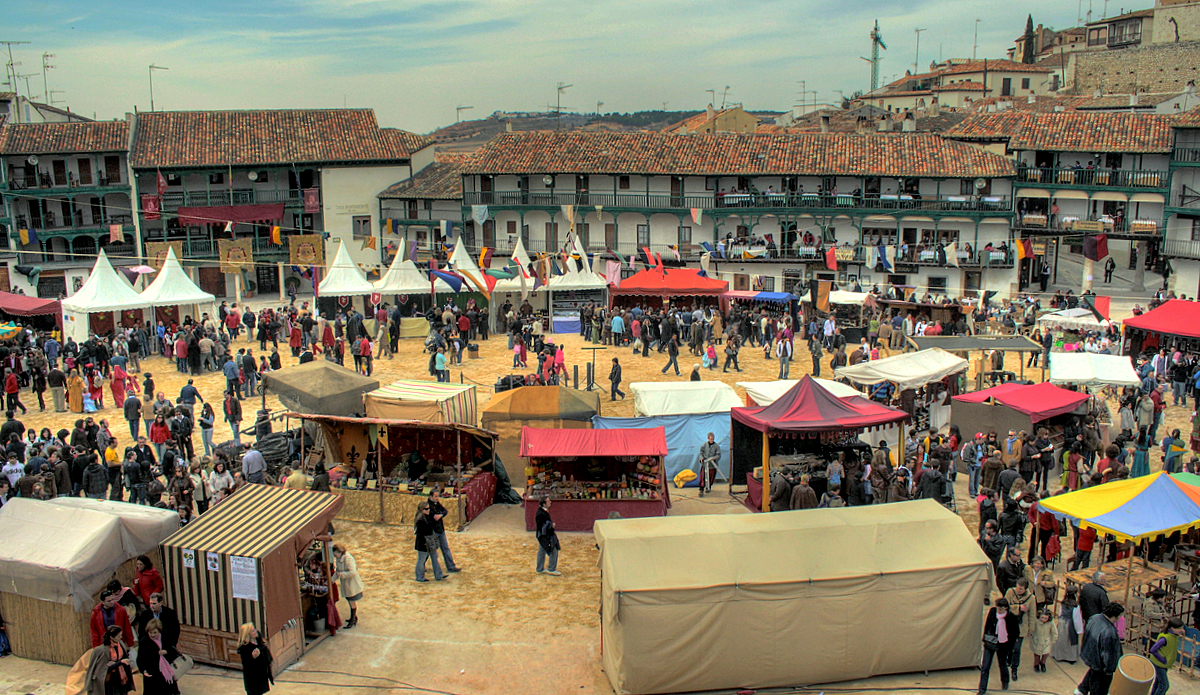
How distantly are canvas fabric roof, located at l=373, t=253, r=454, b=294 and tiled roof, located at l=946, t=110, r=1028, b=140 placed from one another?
78.4 ft

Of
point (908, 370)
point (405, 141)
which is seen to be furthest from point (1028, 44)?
point (908, 370)

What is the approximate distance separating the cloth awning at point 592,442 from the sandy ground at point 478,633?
4.35ft

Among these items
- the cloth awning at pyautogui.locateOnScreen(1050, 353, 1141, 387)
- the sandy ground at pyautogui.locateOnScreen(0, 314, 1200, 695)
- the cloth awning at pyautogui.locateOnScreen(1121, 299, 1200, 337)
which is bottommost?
the sandy ground at pyautogui.locateOnScreen(0, 314, 1200, 695)

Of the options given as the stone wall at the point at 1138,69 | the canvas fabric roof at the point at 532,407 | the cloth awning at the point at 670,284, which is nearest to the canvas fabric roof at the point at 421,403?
the canvas fabric roof at the point at 532,407

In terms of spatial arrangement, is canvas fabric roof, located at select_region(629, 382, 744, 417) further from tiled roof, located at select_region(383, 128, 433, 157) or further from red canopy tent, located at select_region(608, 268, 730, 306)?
tiled roof, located at select_region(383, 128, 433, 157)

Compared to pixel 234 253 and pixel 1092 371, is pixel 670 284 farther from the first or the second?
pixel 234 253

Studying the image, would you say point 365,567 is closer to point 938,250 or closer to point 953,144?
point 938,250

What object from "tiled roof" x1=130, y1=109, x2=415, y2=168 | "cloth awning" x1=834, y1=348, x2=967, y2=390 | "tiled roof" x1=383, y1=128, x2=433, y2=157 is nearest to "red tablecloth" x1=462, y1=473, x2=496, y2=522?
"cloth awning" x1=834, y1=348, x2=967, y2=390

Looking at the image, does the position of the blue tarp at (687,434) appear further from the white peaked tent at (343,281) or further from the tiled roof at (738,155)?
the tiled roof at (738,155)

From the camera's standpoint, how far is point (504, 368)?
25.3 metres

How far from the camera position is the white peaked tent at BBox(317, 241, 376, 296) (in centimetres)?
3027

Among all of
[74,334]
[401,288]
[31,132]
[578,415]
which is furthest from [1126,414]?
[31,132]

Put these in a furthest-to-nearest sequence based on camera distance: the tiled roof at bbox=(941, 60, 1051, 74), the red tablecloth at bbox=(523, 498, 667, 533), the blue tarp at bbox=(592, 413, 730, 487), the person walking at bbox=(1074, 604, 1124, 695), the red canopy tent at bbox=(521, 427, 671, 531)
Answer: the tiled roof at bbox=(941, 60, 1051, 74)
the blue tarp at bbox=(592, 413, 730, 487)
the red tablecloth at bbox=(523, 498, 667, 533)
the red canopy tent at bbox=(521, 427, 671, 531)
the person walking at bbox=(1074, 604, 1124, 695)

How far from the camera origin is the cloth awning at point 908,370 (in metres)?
18.4
